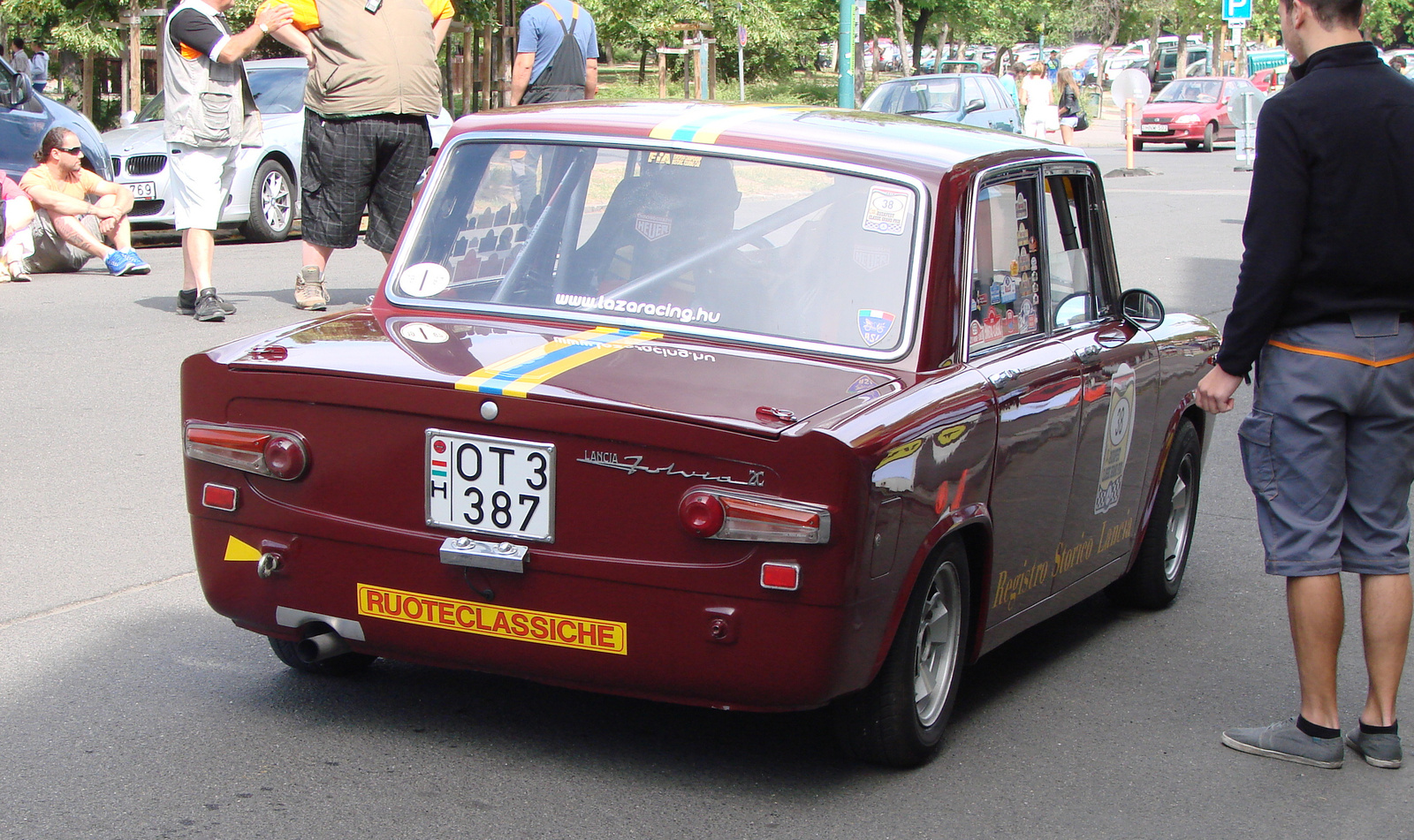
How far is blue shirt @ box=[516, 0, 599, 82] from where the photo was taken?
443 inches

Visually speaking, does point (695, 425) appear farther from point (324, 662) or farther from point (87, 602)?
point (87, 602)

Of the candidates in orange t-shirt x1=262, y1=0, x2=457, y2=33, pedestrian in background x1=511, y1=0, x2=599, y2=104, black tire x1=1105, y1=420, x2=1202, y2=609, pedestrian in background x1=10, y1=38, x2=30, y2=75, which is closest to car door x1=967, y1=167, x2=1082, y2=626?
black tire x1=1105, y1=420, x2=1202, y2=609

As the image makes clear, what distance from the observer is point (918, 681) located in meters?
3.94

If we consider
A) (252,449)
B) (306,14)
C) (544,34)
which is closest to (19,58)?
(544,34)

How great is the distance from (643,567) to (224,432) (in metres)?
1.10

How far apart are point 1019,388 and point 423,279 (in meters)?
1.66

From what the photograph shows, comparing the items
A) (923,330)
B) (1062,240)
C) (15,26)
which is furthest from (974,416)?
(15,26)

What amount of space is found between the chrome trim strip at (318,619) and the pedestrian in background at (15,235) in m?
9.73

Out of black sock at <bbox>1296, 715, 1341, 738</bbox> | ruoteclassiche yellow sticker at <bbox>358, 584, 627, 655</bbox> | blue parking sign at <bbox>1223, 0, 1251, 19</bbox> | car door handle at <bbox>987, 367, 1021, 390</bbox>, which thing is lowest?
black sock at <bbox>1296, 715, 1341, 738</bbox>

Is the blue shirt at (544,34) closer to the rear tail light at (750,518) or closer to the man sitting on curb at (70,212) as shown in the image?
the man sitting on curb at (70,212)

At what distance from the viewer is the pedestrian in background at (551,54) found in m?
11.3

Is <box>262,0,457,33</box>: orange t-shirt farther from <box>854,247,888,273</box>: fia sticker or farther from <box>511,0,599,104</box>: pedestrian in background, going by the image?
<box>854,247,888,273</box>: fia sticker

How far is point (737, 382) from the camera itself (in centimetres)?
367

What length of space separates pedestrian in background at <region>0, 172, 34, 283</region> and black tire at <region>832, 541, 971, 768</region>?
34.2ft
